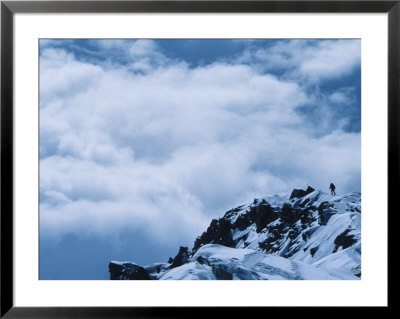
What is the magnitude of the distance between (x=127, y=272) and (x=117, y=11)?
2.00ft

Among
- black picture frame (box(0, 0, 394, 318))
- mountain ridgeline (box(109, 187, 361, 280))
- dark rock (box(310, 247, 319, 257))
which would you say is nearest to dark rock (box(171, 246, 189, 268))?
mountain ridgeline (box(109, 187, 361, 280))

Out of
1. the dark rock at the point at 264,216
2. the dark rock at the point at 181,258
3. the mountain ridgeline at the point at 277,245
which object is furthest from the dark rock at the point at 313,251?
the dark rock at the point at 181,258

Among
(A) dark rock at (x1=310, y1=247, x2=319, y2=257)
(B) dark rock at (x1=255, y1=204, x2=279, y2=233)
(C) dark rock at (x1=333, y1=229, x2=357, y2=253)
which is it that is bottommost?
(A) dark rock at (x1=310, y1=247, x2=319, y2=257)

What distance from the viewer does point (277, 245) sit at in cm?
122

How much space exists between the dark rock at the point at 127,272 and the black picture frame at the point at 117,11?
0.23 feet

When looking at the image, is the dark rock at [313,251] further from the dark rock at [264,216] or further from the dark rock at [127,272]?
the dark rock at [127,272]

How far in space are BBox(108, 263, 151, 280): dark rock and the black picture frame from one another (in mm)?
70

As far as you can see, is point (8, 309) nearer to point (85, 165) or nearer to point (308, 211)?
point (85, 165)

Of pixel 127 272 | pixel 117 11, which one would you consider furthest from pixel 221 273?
pixel 117 11

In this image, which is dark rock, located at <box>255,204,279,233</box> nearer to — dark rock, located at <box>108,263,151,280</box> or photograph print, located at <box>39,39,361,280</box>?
photograph print, located at <box>39,39,361,280</box>

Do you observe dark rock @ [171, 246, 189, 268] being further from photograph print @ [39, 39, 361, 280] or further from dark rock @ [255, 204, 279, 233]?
dark rock @ [255, 204, 279, 233]

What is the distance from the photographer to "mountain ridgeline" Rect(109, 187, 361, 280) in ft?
3.97

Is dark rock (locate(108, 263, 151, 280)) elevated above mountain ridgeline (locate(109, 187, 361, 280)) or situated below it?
below

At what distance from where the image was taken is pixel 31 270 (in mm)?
1202
